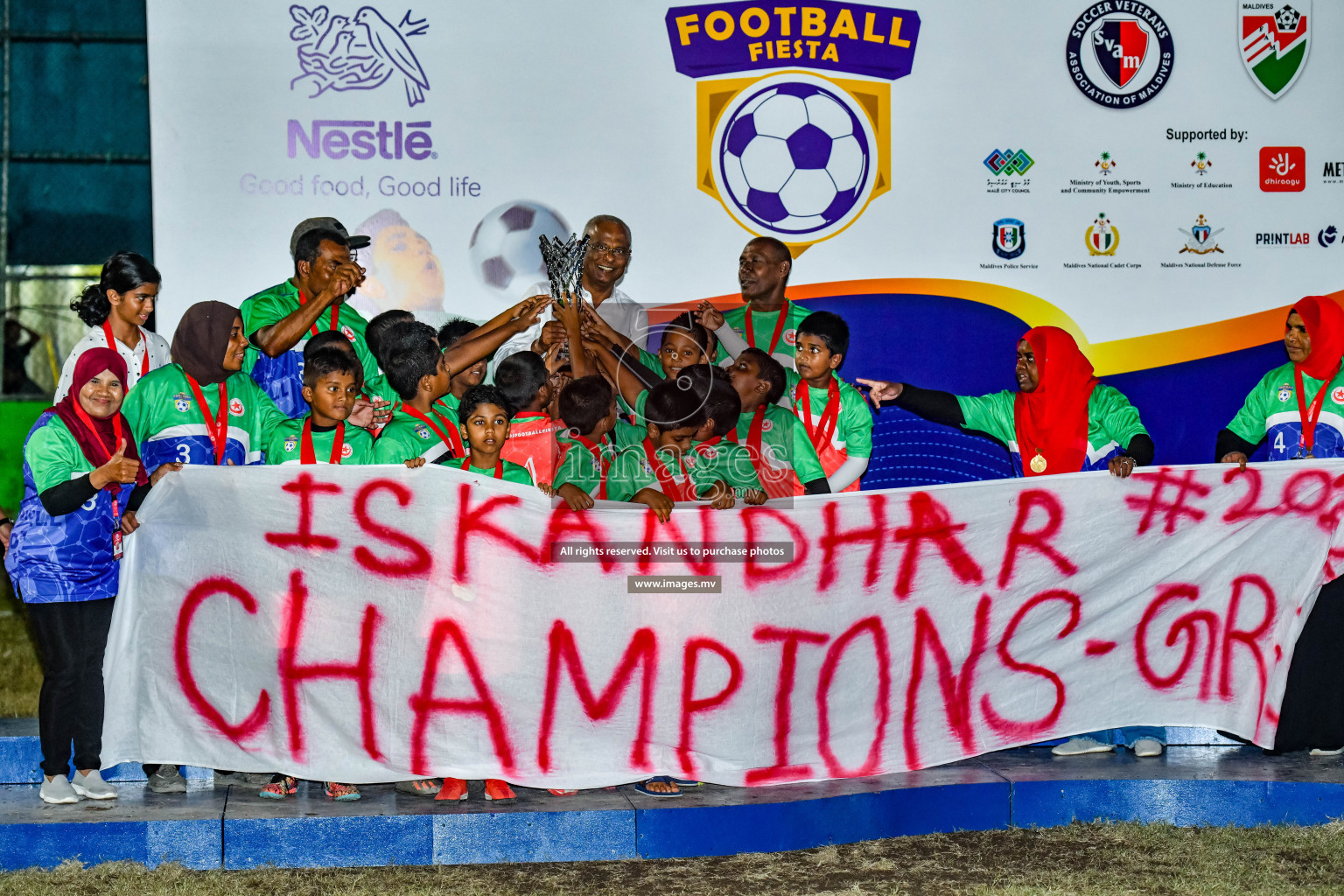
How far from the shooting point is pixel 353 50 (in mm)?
6332

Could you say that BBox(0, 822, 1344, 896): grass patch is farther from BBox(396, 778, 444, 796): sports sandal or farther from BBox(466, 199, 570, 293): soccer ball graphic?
BBox(466, 199, 570, 293): soccer ball graphic

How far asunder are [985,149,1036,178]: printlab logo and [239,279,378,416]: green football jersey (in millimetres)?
3075

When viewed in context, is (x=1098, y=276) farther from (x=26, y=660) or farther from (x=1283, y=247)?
(x=26, y=660)

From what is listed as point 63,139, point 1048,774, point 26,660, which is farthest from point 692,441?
point 63,139

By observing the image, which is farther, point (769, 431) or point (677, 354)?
point (677, 354)

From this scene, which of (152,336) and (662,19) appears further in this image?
(662,19)

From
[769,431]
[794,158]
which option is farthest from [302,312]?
[794,158]

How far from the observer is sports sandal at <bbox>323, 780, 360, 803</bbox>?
4.92 meters

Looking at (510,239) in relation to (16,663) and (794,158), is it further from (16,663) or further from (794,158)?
(16,663)

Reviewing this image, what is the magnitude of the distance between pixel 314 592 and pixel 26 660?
11.6 feet

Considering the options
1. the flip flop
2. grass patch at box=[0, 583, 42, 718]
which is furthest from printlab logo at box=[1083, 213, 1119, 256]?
grass patch at box=[0, 583, 42, 718]

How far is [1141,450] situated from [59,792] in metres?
4.28

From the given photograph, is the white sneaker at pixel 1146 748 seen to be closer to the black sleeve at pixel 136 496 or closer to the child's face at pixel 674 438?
the child's face at pixel 674 438

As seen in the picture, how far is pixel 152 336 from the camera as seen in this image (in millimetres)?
5719
